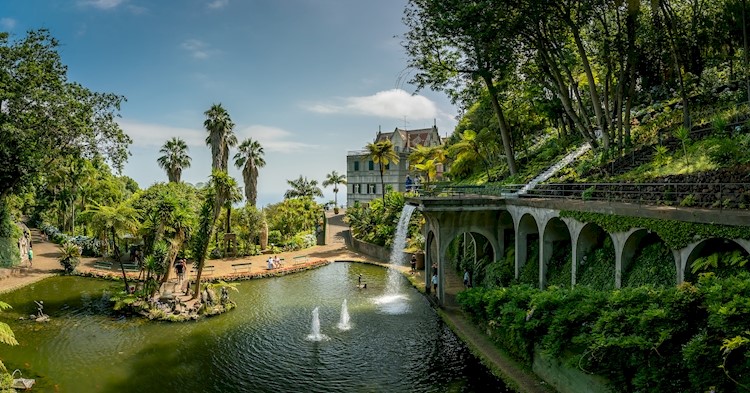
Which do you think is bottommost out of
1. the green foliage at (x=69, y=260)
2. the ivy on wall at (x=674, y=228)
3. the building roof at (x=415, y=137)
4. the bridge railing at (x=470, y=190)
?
the green foliage at (x=69, y=260)

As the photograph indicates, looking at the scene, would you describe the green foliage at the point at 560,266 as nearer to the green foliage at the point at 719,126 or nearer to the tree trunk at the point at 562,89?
the green foliage at the point at 719,126

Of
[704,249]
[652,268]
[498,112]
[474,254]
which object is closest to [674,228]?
[704,249]

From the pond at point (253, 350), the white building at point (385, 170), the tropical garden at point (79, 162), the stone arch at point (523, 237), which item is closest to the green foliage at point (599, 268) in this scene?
the stone arch at point (523, 237)

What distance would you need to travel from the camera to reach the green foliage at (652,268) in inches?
536

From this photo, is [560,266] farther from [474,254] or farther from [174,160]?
[174,160]

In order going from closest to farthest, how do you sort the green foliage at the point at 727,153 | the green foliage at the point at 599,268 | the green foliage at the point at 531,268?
the green foliage at the point at 727,153 → the green foliage at the point at 599,268 → the green foliage at the point at 531,268

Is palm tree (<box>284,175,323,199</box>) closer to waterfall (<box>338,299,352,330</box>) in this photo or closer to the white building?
the white building

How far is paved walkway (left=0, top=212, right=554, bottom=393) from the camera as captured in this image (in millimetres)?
14992

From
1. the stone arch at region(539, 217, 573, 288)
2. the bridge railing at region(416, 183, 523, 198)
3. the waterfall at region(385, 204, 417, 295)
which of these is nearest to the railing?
the stone arch at region(539, 217, 573, 288)

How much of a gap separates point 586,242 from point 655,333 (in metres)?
8.26

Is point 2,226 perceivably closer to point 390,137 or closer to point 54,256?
point 54,256

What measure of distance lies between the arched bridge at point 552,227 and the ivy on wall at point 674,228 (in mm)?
87

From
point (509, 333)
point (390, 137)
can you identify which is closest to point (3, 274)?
point (509, 333)

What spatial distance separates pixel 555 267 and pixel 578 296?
282 inches
